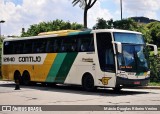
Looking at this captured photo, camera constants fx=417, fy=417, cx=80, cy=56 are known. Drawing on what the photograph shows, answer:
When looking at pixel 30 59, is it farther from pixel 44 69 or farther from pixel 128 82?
pixel 128 82

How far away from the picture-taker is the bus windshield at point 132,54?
65.8 ft

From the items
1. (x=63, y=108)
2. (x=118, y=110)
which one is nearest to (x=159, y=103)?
(x=118, y=110)

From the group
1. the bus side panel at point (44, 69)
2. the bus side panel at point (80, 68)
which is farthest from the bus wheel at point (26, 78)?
the bus side panel at point (80, 68)

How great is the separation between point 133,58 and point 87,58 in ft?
8.48

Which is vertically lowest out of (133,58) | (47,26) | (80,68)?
(80,68)

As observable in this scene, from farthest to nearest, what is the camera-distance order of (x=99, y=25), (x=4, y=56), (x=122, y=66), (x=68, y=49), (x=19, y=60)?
(x=99, y=25) < (x=4, y=56) < (x=19, y=60) < (x=68, y=49) < (x=122, y=66)

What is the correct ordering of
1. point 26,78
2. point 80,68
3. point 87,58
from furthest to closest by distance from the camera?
1. point 26,78
2. point 80,68
3. point 87,58

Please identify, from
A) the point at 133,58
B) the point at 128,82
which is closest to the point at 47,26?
the point at 133,58

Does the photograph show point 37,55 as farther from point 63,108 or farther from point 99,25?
point 99,25

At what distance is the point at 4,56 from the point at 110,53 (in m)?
11.6

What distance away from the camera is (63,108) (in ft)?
46.7

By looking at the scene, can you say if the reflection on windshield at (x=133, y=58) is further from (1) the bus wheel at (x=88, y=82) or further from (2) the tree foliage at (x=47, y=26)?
(2) the tree foliage at (x=47, y=26)

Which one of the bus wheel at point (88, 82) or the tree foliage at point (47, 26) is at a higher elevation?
the tree foliage at point (47, 26)

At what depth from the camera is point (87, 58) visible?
2170 cm
